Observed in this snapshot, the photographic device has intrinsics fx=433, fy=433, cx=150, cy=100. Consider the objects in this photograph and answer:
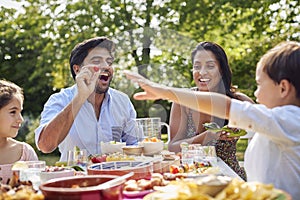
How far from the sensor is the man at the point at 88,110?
2.08 meters

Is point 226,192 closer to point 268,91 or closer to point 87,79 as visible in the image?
point 268,91

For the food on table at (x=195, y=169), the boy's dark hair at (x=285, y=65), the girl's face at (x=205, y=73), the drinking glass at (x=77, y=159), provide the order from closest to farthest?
the boy's dark hair at (x=285, y=65) → the food on table at (x=195, y=169) → the drinking glass at (x=77, y=159) → the girl's face at (x=205, y=73)

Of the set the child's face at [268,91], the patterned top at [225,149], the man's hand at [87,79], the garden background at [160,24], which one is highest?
the garden background at [160,24]

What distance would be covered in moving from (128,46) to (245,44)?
6.36 metres

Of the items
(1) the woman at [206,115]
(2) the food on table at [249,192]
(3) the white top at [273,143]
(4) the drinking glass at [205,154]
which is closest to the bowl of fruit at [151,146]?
(4) the drinking glass at [205,154]

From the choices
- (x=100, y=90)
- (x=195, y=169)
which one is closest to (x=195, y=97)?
(x=195, y=169)

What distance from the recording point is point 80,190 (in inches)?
39.8

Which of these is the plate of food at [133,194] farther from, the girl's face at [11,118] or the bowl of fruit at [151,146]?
the girl's face at [11,118]

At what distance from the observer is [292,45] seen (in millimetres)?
1382

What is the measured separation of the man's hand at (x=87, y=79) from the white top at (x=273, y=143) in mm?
933

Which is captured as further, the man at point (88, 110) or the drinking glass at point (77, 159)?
the man at point (88, 110)

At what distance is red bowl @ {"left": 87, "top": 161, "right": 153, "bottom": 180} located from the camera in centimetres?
137

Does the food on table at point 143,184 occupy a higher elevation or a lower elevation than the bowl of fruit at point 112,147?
lower

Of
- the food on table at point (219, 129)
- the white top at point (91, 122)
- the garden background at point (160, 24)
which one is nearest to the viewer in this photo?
the food on table at point (219, 129)
